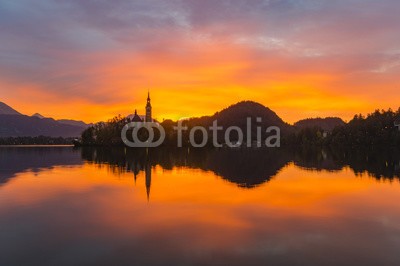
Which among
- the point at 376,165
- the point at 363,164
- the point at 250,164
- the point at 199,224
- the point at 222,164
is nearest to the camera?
the point at 199,224

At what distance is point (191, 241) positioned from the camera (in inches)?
861

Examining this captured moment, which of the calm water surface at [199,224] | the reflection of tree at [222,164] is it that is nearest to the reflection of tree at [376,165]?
the calm water surface at [199,224]

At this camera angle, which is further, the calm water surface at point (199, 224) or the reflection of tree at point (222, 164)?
the reflection of tree at point (222, 164)

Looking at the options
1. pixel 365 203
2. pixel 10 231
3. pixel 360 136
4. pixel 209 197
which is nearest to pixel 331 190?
pixel 365 203

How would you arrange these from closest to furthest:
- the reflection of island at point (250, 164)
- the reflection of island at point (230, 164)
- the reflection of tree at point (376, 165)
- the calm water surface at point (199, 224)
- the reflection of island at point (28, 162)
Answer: the calm water surface at point (199, 224) < the reflection of island at point (250, 164) < the reflection of island at point (230, 164) < the reflection of tree at point (376, 165) < the reflection of island at point (28, 162)

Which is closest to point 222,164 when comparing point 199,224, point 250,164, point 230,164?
point 230,164

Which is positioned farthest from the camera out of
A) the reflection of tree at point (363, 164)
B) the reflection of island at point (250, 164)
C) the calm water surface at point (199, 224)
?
the reflection of tree at point (363, 164)

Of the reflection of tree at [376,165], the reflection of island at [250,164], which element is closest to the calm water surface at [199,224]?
the reflection of island at [250,164]

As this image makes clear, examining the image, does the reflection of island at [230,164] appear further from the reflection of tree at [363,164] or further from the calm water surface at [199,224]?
the calm water surface at [199,224]

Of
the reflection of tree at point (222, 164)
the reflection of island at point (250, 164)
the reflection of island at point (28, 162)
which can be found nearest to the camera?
the reflection of tree at point (222, 164)

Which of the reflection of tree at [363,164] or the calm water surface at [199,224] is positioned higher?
the reflection of tree at [363,164]

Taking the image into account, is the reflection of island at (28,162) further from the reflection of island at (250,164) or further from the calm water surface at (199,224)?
the calm water surface at (199,224)

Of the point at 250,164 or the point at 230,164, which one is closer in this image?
the point at 250,164

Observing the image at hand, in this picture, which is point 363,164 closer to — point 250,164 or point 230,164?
point 250,164
